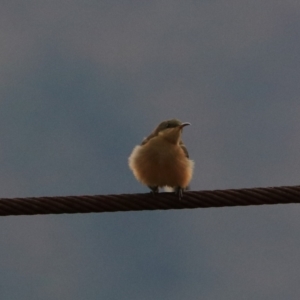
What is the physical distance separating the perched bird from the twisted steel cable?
1.78 meters

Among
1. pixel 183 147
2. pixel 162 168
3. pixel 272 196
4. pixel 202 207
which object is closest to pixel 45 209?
pixel 202 207

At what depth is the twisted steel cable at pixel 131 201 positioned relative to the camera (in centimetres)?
510

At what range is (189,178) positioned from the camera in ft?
24.6

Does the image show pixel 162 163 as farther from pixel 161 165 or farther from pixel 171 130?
pixel 171 130

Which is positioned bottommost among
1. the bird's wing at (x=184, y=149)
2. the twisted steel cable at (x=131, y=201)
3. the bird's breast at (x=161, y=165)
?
the twisted steel cable at (x=131, y=201)

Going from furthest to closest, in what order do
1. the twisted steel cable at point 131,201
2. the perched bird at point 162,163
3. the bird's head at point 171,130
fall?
1. the bird's head at point 171,130
2. the perched bird at point 162,163
3. the twisted steel cable at point 131,201

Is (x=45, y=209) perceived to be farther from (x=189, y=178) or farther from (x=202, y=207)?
(x=189, y=178)

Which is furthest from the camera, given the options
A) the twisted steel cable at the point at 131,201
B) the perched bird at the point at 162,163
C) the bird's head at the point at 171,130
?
the bird's head at the point at 171,130

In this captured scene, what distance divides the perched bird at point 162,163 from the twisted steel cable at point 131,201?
1777mm

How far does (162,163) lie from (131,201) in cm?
206

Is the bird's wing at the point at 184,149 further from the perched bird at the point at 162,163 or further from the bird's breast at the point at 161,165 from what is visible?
the bird's breast at the point at 161,165

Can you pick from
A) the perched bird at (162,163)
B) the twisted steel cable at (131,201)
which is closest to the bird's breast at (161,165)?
the perched bird at (162,163)

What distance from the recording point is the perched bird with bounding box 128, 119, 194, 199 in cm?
742

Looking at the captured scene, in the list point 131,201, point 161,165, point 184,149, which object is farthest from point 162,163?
point 131,201
